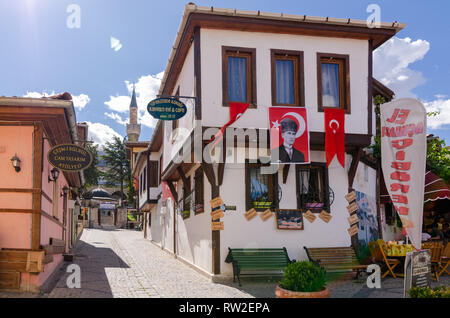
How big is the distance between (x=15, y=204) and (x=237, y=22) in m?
6.57

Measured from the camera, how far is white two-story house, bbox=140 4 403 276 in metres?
11.4

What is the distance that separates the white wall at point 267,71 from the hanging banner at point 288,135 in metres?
0.25

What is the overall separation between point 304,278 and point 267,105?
5851 mm

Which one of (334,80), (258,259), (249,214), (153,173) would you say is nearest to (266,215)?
(249,214)

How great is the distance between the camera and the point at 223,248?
37.3ft

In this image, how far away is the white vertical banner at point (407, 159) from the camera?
769 centimetres

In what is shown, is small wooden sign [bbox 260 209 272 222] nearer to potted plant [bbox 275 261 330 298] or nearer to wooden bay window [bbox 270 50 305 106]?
wooden bay window [bbox 270 50 305 106]

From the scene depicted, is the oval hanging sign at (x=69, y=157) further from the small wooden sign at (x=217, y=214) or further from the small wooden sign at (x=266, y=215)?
the small wooden sign at (x=266, y=215)

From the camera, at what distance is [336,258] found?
38.6 feet

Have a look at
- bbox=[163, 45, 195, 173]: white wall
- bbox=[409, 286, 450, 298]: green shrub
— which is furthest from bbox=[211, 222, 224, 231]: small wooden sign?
bbox=[409, 286, 450, 298]: green shrub

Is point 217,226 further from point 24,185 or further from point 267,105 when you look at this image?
point 24,185
